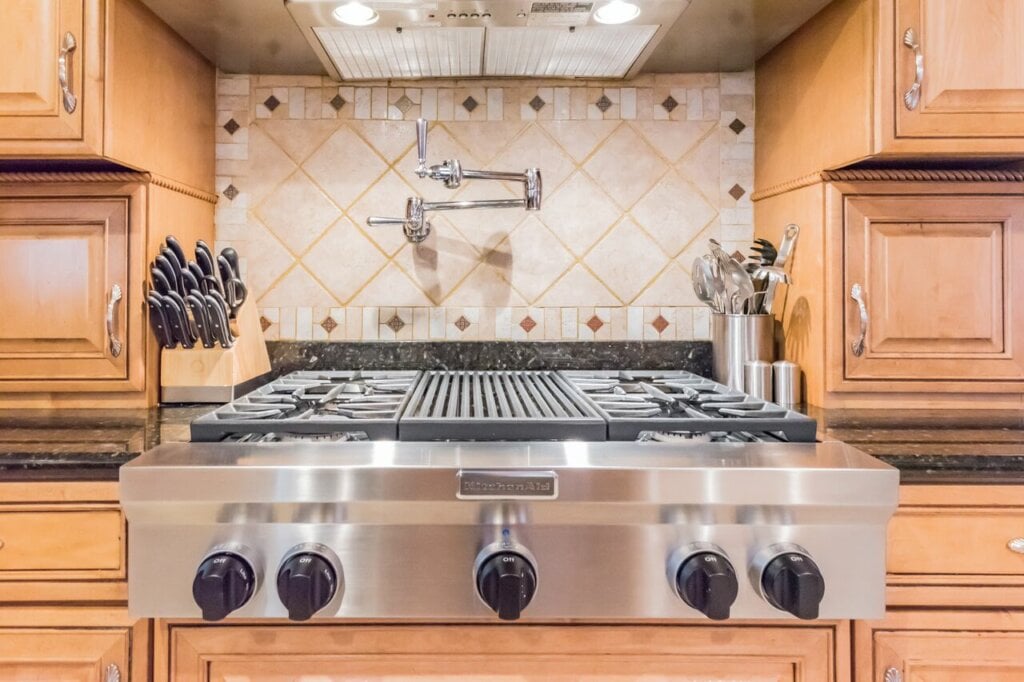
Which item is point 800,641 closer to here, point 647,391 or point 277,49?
point 647,391

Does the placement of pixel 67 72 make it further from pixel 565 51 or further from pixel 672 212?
pixel 672 212

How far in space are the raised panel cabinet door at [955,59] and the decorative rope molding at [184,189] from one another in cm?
129

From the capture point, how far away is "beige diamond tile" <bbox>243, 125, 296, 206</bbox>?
151 centimetres

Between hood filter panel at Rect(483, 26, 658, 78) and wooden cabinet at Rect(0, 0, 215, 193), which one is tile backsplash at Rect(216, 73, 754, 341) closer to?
hood filter panel at Rect(483, 26, 658, 78)

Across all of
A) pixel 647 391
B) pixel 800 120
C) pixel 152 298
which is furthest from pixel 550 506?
pixel 800 120

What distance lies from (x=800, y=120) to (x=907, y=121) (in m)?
0.25

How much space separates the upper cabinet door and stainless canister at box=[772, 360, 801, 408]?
1277mm

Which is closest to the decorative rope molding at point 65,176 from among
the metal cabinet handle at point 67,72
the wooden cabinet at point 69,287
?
the wooden cabinet at point 69,287

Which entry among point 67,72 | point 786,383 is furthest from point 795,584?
point 67,72

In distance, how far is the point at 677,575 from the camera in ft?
2.49

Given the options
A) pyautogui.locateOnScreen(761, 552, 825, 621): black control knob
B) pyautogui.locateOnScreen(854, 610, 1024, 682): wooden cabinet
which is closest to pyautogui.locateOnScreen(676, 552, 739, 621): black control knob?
pyautogui.locateOnScreen(761, 552, 825, 621): black control knob

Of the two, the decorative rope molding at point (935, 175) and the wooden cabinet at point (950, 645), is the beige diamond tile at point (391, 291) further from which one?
the wooden cabinet at point (950, 645)

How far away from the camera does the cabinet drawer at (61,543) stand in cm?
85

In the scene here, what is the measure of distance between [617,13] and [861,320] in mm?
696
